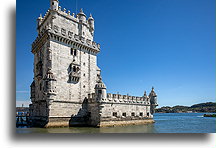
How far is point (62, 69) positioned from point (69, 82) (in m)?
1.47

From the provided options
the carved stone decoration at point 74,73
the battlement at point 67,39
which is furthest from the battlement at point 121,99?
the battlement at point 67,39

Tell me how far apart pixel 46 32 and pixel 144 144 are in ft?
43.5

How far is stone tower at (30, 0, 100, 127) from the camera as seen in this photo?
1642 centimetres

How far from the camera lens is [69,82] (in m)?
18.0

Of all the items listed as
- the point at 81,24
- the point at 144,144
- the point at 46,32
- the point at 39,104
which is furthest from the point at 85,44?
the point at 144,144

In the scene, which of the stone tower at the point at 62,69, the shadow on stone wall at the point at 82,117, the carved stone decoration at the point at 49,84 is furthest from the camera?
the shadow on stone wall at the point at 82,117

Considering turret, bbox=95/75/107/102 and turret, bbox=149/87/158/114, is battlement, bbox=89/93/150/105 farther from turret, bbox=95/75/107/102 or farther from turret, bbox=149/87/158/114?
turret, bbox=149/87/158/114

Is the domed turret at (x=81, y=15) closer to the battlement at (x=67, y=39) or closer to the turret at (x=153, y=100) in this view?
the battlement at (x=67, y=39)

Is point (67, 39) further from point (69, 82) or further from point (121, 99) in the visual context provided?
point (121, 99)

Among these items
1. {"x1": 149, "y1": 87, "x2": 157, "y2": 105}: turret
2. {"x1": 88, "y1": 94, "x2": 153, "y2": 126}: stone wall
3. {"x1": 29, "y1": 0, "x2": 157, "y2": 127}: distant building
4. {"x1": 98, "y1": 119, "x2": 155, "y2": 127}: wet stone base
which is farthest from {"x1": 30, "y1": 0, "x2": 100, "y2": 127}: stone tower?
{"x1": 149, "y1": 87, "x2": 157, "y2": 105}: turret

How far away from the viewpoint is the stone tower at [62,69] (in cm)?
1642

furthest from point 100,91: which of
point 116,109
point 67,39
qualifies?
point 67,39

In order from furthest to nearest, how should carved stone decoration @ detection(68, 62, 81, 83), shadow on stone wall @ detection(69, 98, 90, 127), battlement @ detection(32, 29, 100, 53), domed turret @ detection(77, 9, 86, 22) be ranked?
domed turret @ detection(77, 9, 86, 22) → carved stone decoration @ detection(68, 62, 81, 83) → shadow on stone wall @ detection(69, 98, 90, 127) → battlement @ detection(32, 29, 100, 53)

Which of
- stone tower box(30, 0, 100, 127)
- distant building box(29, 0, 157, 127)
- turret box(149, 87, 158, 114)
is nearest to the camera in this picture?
stone tower box(30, 0, 100, 127)
